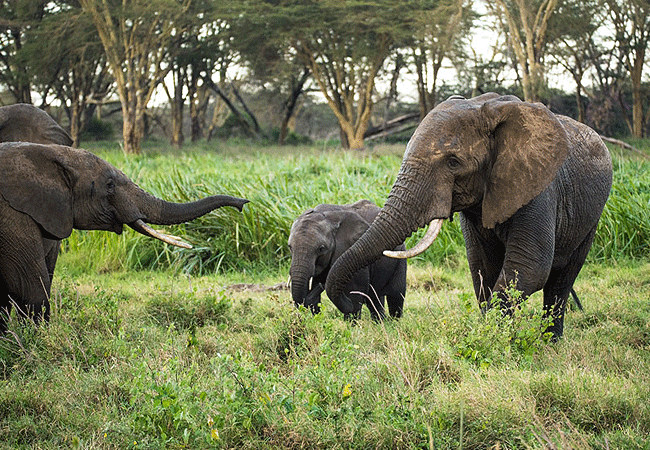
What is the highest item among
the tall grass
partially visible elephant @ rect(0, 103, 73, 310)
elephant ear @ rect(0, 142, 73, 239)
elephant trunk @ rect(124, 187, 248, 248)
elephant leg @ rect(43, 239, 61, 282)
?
partially visible elephant @ rect(0, 103, 73, 310)

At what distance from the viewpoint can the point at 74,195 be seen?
466 cm

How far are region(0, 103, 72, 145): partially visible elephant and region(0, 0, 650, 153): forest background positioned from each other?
1655 centimetres

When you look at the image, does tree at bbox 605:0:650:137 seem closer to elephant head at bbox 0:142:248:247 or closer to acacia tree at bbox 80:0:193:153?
acacia tree at bbox 80:0:193:153

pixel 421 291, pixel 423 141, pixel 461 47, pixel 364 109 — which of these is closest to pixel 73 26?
pixel 364 109

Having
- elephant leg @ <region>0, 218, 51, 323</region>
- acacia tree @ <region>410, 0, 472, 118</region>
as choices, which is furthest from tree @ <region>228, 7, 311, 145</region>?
elephant leg @ <region>0, 218, 51, 323</region>

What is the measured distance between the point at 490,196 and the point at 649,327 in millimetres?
1698

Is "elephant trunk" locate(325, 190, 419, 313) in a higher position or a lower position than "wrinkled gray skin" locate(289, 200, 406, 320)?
higher

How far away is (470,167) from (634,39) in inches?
952

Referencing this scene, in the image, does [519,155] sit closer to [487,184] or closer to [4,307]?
[487,184]

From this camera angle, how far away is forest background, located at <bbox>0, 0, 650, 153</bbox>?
907 inches

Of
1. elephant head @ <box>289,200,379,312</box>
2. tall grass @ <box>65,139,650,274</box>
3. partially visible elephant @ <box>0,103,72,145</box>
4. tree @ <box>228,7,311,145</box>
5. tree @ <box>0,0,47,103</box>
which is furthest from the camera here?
tree @ <box>228,7,311,145</box>

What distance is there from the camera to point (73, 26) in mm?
24484

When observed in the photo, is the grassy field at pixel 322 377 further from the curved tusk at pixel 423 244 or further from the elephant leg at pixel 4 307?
the curved tusk at pixel 423 244

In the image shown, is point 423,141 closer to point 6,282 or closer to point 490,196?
point 490,196
